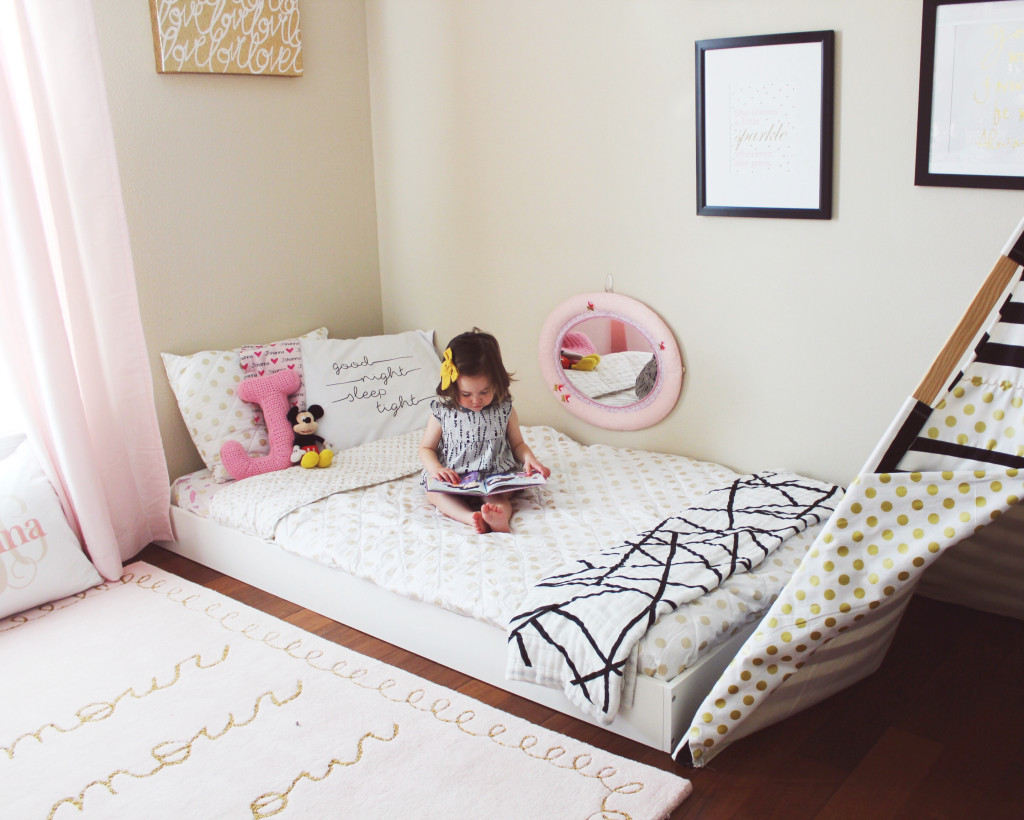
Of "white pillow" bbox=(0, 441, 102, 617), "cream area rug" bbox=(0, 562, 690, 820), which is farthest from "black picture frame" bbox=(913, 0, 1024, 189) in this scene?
"white pillow" bbox=(0, 441, 102, 617)

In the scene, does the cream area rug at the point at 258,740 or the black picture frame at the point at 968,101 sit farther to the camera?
the black picture frame at the point at 968,101

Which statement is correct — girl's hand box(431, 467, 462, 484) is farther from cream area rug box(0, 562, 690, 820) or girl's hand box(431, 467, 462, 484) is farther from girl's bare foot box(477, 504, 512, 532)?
cream area rug box(0, 562, 690, 820)

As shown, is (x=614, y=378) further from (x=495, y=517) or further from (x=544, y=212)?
Result: (x=495, y=517)

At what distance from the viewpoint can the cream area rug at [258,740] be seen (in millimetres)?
1763

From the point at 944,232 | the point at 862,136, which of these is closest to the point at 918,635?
the point at 944,232

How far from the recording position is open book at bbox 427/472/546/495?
259cm

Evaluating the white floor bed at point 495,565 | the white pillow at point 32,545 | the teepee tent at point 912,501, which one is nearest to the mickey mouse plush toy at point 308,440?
the white floor bed at point 495,565

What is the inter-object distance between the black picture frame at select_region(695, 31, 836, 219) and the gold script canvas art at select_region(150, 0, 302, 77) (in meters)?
1.42

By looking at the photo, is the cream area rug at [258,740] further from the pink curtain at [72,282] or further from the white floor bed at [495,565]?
the pink curtain at [72,282]

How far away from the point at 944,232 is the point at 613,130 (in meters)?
1.02

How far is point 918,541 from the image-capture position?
1625mm

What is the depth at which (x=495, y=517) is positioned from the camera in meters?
2.48

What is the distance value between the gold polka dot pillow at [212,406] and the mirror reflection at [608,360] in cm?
106

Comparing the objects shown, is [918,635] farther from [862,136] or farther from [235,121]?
[235,121]
